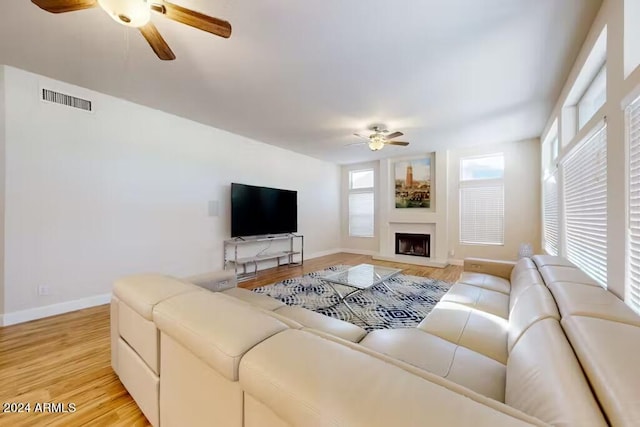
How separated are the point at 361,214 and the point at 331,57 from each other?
5.24 metres

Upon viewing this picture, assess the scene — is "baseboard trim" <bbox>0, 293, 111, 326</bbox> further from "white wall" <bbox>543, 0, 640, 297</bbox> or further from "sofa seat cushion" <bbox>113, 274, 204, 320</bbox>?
"white wall" <bbox>543, 0, 640, 297</bbox>

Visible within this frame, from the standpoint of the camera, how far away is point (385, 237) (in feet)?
21.3

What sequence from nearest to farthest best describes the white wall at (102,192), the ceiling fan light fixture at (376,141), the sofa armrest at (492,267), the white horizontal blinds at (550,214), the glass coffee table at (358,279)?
the white wall at (102,192) → the sofa armrest at (492,267) → the glass coffee table at (358,279) → the white horizontal blinds at (550,214) → the ceiling fan light fixture at (376,141)

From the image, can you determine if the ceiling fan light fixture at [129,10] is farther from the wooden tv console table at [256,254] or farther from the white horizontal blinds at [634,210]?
the wooden tv console table at [256,254]

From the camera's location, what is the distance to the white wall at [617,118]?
4.74 ft

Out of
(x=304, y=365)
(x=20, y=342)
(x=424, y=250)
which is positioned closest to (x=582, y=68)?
(x=304, y=365)

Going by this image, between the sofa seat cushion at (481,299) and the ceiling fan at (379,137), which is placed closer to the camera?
the sofa seat cushion at (481,299)

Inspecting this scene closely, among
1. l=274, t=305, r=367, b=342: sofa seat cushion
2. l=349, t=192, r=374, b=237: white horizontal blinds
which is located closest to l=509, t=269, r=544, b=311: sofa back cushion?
l=274, t=305, r=367, b=342: sofa seat cushion

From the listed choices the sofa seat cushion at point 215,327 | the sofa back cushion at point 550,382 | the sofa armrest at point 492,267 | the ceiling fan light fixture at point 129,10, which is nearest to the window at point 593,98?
the sofa armrest at point 492,267

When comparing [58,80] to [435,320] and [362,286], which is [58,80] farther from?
[435,320]

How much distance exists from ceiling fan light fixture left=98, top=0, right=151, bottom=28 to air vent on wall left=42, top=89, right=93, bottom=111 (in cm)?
225

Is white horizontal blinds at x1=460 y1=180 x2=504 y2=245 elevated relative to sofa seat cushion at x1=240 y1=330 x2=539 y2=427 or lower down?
elevated

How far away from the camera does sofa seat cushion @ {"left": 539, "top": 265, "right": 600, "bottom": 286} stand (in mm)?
1629

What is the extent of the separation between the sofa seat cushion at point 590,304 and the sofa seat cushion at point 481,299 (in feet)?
1.67
